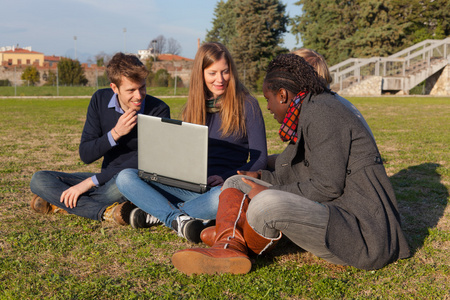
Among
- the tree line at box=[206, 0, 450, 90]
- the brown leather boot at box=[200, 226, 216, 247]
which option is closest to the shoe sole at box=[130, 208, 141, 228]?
the brown leather boot at box=[200, 226, 216, 247]

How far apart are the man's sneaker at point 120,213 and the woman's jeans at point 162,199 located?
0.13m

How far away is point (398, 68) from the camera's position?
30.8 metres

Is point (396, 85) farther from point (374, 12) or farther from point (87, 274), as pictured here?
point (87, 274)

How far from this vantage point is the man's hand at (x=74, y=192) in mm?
3889

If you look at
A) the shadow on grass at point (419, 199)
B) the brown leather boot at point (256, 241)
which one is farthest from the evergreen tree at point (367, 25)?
the brown leather boot at point (256, 241)

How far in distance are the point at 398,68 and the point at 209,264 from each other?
30851 mm

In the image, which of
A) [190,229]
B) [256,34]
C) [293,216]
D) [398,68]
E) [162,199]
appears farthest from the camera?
[256,34]

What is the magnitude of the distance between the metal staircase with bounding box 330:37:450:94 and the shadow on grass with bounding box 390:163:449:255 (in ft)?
78.9

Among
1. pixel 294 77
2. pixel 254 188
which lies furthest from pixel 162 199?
pixel 294 77

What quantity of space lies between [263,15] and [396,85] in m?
13.2

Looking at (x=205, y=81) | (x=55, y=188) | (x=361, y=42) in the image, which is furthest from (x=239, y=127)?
(x=361, y=42)

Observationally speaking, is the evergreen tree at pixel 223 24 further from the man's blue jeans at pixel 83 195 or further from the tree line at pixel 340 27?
the man's blue jeans at pixel 83 195

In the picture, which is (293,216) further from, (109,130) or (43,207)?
(43,207)

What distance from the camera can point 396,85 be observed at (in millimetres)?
30484
